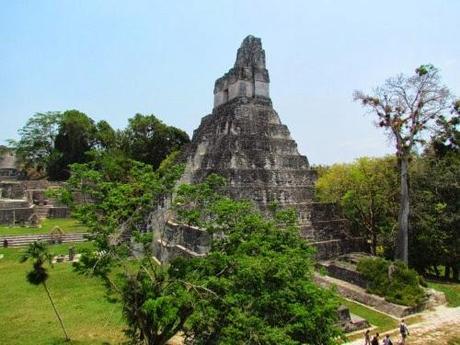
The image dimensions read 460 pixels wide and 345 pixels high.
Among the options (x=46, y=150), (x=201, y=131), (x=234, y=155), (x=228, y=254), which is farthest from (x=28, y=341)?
(x=46, y=150)

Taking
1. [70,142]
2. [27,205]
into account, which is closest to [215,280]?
[27,205]

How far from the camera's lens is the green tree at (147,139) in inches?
1724

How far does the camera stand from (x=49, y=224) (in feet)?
110

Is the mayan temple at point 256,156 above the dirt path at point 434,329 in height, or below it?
above

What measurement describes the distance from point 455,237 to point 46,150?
155 feet

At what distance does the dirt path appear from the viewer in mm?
12414

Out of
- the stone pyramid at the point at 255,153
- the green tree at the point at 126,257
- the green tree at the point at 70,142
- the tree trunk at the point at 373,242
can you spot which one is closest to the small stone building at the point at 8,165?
the green tree at the point at 70,142

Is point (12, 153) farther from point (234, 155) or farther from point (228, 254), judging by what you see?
point (228, 254)

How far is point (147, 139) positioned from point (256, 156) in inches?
1025

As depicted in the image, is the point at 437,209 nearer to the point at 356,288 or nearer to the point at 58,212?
the point at 356,288

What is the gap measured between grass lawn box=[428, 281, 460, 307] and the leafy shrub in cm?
137

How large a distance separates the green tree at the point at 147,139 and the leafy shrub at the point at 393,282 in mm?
31168

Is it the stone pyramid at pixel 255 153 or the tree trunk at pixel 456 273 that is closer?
the stone pyramid at pixel 255 153

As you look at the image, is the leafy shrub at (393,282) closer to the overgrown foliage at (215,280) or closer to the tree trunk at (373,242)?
the tree trunk at (373,242)
